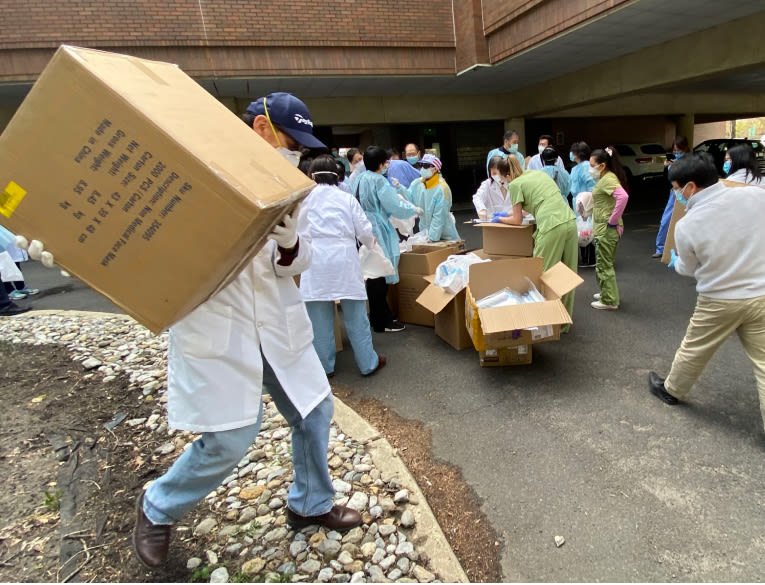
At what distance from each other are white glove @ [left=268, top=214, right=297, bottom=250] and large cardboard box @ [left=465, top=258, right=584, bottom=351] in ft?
5.83

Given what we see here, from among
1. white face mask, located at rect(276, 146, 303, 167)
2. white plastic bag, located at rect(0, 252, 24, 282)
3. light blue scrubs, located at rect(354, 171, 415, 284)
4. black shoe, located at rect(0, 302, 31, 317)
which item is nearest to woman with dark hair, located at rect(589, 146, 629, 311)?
light blue scrubs, located at rect(354, 171, 415, 284)

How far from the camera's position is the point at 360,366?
382cm

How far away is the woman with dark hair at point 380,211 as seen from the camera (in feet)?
14.3

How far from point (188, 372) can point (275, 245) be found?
56 centimetres

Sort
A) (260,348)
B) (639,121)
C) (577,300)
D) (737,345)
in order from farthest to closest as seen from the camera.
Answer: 1. (639,121)
2. (577,300)
3. (737,345)
4. (260,348)

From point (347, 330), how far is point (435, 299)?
809 mm

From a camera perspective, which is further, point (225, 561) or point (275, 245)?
point (225, 561)

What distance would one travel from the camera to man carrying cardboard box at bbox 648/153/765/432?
2.42m

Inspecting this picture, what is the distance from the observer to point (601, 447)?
264 centimetres

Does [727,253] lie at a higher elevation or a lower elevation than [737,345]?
higher

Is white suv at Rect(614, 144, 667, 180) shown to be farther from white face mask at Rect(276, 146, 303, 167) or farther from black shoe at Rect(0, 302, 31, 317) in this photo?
black shoe at Rect(0, 302, 31, 317)

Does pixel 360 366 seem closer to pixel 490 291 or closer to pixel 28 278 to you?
pixel 490 291

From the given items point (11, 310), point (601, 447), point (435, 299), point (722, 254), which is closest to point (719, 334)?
point (722, 254)

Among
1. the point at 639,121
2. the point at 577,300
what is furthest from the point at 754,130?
the point at 577,300
